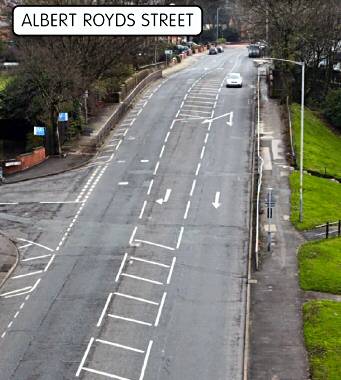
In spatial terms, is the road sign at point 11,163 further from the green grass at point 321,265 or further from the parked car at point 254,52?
the parked car at point 254,52

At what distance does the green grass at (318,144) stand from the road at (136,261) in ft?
15.1

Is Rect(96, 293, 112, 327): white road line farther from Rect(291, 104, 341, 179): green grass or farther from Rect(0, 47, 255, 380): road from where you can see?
Rect(291, 104, 341, 179): green grass

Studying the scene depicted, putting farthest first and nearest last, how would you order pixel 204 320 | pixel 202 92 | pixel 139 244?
pixel 202 92, pixel 139 244, pixel 204 320

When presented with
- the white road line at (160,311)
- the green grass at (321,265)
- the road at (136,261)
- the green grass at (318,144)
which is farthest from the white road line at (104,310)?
the green grass at (318,144)

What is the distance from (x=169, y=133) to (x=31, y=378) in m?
38.2

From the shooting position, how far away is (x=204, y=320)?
29.2 m

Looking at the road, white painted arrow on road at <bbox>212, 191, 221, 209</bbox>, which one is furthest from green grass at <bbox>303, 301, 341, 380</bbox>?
white painted arrow on road at <bbox>212, 191, 221, 209</bbox>

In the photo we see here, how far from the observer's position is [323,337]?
26.6 meters

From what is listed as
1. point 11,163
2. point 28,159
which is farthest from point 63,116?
point 11,163

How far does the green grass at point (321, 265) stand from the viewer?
32031 mm

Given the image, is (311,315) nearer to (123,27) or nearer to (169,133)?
(123,27)

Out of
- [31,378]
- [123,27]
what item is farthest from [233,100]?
[123,27]

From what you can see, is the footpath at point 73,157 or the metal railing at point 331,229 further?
the footpath at point 73,157

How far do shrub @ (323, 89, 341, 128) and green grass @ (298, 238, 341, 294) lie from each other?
35857 millimetres
